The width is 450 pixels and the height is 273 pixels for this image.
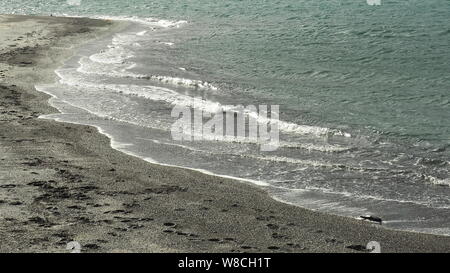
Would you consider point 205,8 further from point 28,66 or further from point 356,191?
point 356,191

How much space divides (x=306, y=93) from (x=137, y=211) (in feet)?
37.3

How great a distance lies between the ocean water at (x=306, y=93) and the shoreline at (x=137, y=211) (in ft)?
2.31

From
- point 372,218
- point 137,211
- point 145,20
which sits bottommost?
point 372,218

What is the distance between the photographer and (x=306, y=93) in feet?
Answer: 71.6

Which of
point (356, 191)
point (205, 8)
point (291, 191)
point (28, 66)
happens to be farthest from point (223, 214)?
point (205, 8)

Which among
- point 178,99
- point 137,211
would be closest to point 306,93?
point 178,99

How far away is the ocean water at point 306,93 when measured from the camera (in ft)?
44.9

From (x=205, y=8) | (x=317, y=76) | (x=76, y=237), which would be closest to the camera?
(x=76, y=237)

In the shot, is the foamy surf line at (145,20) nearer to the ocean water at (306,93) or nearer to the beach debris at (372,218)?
the ocean water at (306,93)

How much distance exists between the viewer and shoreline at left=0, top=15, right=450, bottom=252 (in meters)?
10.4

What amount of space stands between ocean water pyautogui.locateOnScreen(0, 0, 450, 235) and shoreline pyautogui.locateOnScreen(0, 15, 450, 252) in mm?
703

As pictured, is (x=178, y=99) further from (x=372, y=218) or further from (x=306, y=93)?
(x=372, y=218)

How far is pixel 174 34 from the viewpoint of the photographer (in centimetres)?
3478

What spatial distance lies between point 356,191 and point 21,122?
9.18 m
